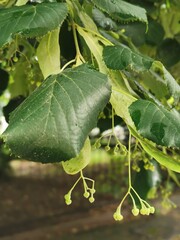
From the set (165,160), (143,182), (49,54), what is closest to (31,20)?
(49,54)

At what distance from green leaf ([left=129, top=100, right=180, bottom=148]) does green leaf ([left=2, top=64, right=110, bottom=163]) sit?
8 cm

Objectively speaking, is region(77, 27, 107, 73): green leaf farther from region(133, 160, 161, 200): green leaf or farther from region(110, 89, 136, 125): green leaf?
region(133, 160, 161, 200): green leaf

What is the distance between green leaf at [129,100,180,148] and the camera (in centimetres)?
97

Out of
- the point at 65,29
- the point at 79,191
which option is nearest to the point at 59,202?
the point at 79,191

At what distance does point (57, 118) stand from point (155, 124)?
0.73ft

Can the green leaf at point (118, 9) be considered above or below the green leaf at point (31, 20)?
below

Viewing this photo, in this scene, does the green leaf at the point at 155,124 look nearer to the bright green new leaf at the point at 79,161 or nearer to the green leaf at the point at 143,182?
the bright green new leaf at the point at 79,161

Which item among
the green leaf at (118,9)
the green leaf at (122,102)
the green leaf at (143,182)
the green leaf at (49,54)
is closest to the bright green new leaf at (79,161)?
the green leaf at (122,102)

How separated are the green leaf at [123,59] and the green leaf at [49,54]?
0.36 ft

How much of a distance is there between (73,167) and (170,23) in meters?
1.27

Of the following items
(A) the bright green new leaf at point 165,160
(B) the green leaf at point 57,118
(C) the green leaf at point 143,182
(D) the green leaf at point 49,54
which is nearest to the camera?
(B) the green leaf at point 57,118

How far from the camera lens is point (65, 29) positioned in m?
1.36

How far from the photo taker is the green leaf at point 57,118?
849 mm

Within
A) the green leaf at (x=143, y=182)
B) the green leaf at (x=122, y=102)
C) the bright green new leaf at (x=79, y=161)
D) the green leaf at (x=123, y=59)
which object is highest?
the green leaf at (x=123, y=59)
